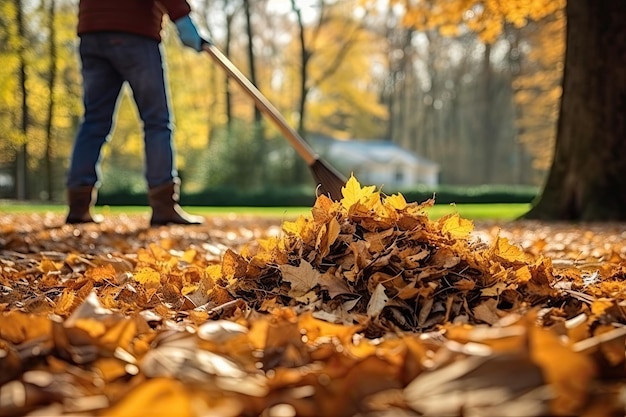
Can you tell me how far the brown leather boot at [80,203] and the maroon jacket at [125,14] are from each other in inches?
42.9

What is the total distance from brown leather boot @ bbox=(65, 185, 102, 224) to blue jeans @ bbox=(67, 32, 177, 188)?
6cm

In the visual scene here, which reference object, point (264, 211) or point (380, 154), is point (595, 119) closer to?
point (264, 211)

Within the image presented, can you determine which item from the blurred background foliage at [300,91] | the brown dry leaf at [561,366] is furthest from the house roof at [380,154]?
the brown dry leaf at [561,366]

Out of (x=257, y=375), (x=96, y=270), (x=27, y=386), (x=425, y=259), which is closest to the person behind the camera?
(x=27, y=386)

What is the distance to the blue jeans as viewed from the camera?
4.17m

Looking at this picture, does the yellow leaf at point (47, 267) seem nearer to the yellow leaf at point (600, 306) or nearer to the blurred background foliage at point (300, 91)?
the yellow leaf at point (600, 306)

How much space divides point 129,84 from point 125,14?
1.53ft

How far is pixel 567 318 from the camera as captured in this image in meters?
1.44

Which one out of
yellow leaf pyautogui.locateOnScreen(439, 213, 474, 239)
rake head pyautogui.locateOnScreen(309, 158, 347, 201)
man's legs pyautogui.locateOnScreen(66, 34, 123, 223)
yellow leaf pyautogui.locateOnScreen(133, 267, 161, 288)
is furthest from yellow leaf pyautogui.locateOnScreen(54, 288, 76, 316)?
man's legs pyautogui.locateOnScreen(66, 34, 123, 223)

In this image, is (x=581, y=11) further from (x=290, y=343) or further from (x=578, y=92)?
(x=290, y=343)

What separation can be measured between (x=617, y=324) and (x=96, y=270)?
153 centimetres

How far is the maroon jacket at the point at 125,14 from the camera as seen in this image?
4094mm

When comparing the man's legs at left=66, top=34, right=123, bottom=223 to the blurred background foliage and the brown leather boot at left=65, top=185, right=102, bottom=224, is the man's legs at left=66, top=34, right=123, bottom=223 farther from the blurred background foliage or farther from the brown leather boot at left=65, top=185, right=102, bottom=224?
the blurred background foliage

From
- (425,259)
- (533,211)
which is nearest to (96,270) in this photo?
(425,259)
